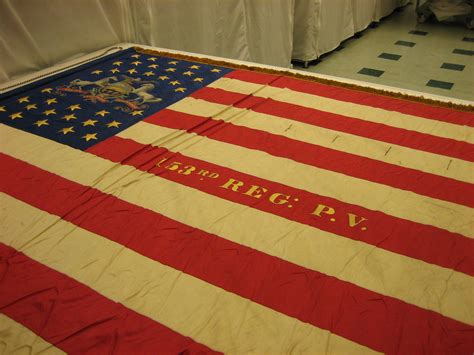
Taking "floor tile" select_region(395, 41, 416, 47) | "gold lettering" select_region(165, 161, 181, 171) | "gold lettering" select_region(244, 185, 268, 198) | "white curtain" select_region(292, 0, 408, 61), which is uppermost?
"gold lettering" select_region(165, 161, 181, 171)

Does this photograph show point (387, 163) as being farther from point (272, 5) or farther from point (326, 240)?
point (272, 5)

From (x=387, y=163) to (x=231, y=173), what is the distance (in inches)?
25.3

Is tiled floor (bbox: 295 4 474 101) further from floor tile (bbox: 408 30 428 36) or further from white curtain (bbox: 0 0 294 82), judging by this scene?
white curtain (bbox: 0 0 294 82)

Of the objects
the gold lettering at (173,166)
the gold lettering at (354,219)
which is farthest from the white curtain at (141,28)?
the gold lettering at (354,219)

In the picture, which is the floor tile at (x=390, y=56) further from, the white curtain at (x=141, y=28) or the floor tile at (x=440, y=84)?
the white curtain at (x=141, y=28)

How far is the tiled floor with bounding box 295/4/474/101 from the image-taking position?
11.5ft

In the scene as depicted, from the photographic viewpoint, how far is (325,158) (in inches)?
68.4

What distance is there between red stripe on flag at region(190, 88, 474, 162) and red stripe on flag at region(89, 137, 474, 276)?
1.77 feet

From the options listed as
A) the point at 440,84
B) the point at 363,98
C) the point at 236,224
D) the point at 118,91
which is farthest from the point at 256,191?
the point at 440,84

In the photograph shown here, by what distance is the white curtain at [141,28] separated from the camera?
2.46 metres

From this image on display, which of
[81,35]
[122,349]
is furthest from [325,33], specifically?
[122,349]

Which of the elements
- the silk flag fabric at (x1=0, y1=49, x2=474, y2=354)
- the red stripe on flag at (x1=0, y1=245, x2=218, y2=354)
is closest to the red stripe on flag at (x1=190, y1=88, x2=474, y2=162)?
the silk flag fabric at (x1=0, y1=49, x2=474, y2=354)

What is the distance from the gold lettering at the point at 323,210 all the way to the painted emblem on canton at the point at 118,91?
1168 millimetres

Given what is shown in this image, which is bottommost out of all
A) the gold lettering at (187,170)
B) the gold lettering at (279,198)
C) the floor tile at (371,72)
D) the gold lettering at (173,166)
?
the floor tile at (371,72)
